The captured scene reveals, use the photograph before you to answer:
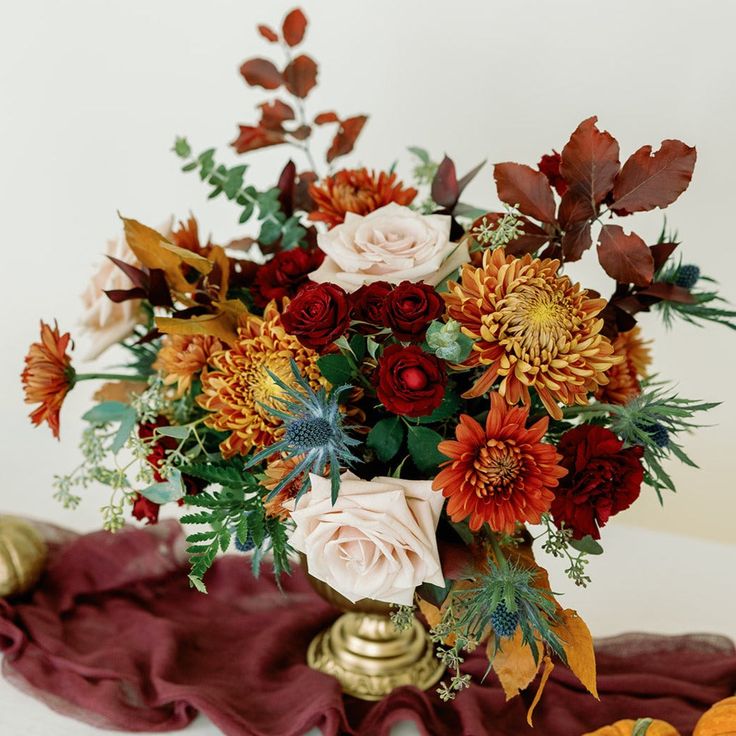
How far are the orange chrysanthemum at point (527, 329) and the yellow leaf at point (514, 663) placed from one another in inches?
8.3

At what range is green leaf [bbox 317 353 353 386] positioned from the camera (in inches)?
29.2

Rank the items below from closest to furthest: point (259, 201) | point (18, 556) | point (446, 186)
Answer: point (446, 186)
point (259, 201)
point (18, 556)

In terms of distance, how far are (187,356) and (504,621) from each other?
389mm

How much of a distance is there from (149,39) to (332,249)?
0.88m

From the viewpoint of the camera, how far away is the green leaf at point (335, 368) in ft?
2.43

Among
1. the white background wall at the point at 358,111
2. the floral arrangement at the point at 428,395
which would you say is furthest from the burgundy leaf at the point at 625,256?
the white background wall at the point at 358,111

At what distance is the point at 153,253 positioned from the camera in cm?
86

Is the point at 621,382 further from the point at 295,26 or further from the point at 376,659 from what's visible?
the point at 295,26

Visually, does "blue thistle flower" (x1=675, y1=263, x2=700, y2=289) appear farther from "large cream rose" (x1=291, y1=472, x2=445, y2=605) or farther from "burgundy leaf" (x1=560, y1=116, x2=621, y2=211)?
"large cream rose" (x1=291, y1=472, x2=445, y2=605)

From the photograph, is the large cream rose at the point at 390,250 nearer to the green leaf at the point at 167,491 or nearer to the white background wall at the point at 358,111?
the green leaf at the point at 167,491

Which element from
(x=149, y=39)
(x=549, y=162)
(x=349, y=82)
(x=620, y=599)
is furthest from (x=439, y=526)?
(x=149, y=39)

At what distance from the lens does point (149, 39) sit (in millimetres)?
1481

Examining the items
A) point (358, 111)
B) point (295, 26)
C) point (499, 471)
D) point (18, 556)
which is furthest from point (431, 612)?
point (358, 111)

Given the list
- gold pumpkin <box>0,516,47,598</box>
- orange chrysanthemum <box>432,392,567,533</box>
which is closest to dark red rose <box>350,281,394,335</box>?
orange chrysanthemum <box>432,392,567,533</box>
